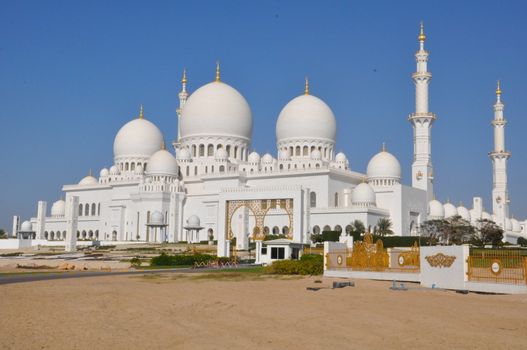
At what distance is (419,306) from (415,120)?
44.6 meters

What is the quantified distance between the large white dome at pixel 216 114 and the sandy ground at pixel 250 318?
4627cm

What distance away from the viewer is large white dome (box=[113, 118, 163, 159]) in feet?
229

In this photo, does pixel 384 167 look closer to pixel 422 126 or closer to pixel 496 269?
pixel 422 126

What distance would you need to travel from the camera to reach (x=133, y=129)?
70.5 metres

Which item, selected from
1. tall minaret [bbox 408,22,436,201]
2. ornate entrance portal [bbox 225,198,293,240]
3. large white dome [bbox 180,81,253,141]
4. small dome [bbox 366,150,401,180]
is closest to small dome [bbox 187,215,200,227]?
large white dome [bbox 180,81,253,141]

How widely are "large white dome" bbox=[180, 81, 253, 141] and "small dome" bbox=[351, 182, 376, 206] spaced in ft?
53.5

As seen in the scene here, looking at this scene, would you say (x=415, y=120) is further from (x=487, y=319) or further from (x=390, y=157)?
(x=487, y=319)

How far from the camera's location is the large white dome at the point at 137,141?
69.7 m

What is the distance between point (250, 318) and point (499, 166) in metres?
61.5

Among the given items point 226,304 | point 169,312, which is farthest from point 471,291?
point 169,312

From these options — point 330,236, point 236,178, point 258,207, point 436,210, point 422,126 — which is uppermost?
point 422,126

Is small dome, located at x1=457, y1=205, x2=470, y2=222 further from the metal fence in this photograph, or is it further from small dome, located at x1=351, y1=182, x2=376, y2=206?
the metal fence

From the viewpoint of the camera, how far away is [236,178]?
193ft

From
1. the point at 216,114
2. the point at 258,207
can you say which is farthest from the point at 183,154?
the point at 258,207
